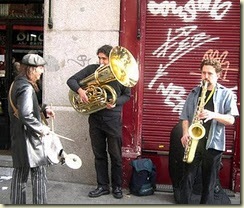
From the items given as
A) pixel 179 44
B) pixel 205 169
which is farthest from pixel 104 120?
pixel 179 44

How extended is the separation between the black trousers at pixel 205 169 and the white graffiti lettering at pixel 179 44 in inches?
56.4

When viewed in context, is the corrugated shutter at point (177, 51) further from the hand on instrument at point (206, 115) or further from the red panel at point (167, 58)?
the hand on instrument at point (206, 115)

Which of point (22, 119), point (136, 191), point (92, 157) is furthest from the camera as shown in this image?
point (92, 157)

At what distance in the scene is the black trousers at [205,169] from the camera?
163 inches

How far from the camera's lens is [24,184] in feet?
13.3

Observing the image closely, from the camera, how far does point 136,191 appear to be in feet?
16.3

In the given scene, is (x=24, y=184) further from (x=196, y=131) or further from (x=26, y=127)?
(x=196, y=131)

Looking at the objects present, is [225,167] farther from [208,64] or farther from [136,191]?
[208,64]

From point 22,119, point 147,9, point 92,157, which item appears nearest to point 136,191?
point 92,157

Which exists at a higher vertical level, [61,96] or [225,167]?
[61,96]

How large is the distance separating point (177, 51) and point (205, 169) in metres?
1.76

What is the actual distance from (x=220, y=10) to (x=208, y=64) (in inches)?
56.0

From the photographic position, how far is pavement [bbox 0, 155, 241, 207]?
4781 millimetres

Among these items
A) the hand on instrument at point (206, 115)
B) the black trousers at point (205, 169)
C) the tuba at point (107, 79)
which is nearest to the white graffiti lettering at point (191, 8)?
the tuba at point (107, 79)
